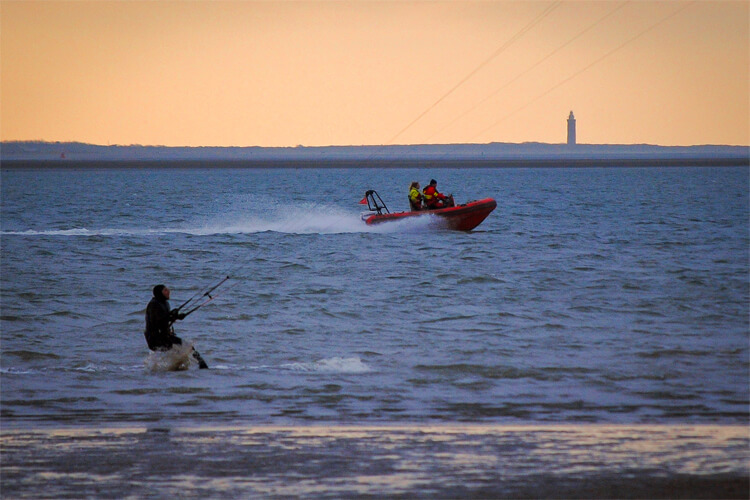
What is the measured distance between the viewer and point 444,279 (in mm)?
23359

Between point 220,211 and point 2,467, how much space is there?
48.6m

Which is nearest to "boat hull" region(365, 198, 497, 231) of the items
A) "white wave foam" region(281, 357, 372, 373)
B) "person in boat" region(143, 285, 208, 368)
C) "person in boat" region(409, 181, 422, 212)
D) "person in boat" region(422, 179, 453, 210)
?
"person in boat" region(422, 179, 453, 210)

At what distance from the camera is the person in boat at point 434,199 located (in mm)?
30152

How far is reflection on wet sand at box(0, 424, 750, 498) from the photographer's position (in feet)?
25.1

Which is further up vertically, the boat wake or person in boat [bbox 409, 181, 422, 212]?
person in boat [bbox 409, 181, 422, 212]

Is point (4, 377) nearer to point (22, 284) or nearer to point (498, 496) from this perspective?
point (498, 496)

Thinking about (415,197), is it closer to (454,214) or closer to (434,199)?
(434,199)

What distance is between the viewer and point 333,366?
1330cm

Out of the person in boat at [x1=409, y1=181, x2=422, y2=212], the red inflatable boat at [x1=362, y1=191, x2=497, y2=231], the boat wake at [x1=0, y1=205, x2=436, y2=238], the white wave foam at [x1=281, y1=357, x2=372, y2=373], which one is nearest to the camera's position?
the white wave foam at [x1=281, y1=357, x2=372, y2=373]

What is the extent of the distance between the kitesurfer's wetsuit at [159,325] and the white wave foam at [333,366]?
154 cm

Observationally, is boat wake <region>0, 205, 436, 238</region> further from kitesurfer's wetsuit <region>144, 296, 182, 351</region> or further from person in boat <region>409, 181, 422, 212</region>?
kitesurfer's wetsuit <region>144, 296, 182, 351</region>

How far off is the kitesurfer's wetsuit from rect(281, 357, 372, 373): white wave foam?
1537 mm

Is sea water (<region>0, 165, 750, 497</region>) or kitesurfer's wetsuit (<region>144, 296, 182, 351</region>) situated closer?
sea water (<region>0, 165, 750, 497</region>)

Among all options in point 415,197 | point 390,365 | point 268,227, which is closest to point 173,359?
point 390,365
